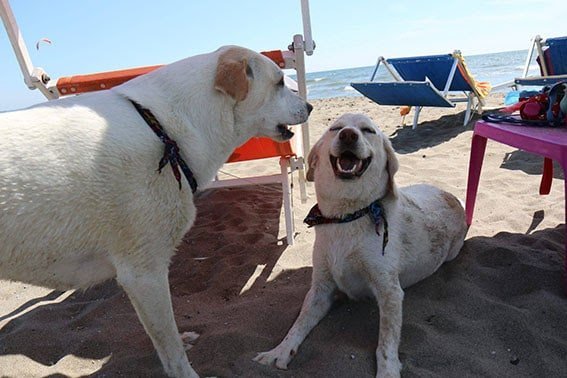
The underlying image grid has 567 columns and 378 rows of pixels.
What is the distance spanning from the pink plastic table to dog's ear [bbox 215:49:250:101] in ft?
5.88

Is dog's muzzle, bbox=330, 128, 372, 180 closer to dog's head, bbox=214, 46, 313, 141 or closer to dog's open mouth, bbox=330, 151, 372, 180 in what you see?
dog's open mouth, bbox=330, 151, 372, 180

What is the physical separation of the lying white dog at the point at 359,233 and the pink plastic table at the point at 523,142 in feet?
2.82

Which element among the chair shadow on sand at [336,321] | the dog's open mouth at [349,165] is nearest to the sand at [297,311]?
the chair shadow on sand at [336,321]

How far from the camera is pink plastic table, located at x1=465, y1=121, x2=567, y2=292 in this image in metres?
2.61

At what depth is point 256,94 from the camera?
2.20 metres

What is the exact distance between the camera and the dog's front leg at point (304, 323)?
225 cm

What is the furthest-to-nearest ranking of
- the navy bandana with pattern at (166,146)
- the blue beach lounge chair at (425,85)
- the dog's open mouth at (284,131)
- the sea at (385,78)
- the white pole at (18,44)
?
1. the sea at (385,78)
2. the blue beach lounge chair at (425,85)
3. the white pole at (18,44)
4. the dog's open mouth at (284,131)
5. the navy bandana with pattern at (166,146)

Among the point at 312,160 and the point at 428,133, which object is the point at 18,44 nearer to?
the point at 312,160

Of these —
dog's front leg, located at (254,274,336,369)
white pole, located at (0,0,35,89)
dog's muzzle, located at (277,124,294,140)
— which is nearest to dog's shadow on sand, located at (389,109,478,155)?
dog's front leg, located at (254,274,336,369)

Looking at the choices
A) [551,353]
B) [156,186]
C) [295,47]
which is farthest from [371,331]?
[295,47]

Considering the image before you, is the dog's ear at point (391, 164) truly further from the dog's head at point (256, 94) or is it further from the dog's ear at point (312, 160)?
the dog's head at point (256, 94)

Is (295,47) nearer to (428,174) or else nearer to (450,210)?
(450,210)

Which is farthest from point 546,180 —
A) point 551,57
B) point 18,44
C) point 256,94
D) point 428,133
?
point 551,57

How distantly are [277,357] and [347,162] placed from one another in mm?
1057
